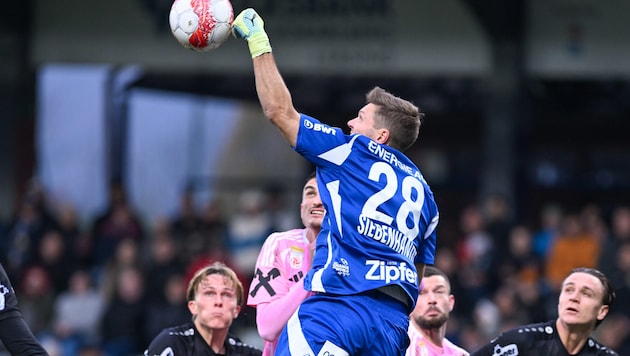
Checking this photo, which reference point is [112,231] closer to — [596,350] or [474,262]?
[474,262]

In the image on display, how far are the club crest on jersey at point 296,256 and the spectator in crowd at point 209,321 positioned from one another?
754 millimetres

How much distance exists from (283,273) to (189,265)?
7.66 m

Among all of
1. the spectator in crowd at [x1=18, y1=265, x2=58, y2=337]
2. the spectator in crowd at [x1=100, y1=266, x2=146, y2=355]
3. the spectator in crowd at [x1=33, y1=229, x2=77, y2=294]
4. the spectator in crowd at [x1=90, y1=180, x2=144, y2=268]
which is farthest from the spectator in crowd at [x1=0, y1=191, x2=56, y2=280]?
the spectator in crowd at [x1=100, y1=266, x2=146, y2=355]

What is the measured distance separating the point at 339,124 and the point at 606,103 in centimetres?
433

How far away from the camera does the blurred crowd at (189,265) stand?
1205 cm

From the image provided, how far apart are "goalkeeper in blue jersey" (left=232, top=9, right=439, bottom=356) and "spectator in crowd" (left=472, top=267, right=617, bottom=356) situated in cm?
146

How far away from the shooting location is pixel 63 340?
1334 centimetres

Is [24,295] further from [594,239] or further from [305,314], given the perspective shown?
[305,314]

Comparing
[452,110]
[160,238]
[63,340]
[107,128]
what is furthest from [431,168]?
[63,340]

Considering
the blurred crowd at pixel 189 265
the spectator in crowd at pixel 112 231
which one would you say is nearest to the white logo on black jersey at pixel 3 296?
the blurred crowd at pixel 189 265

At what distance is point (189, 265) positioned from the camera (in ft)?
44.4

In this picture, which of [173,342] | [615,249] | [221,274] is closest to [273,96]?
[221,274]

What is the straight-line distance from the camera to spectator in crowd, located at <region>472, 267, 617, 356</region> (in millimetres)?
6703

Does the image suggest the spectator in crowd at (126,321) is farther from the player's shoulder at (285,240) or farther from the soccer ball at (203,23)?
the soccer ball at (203,23)
